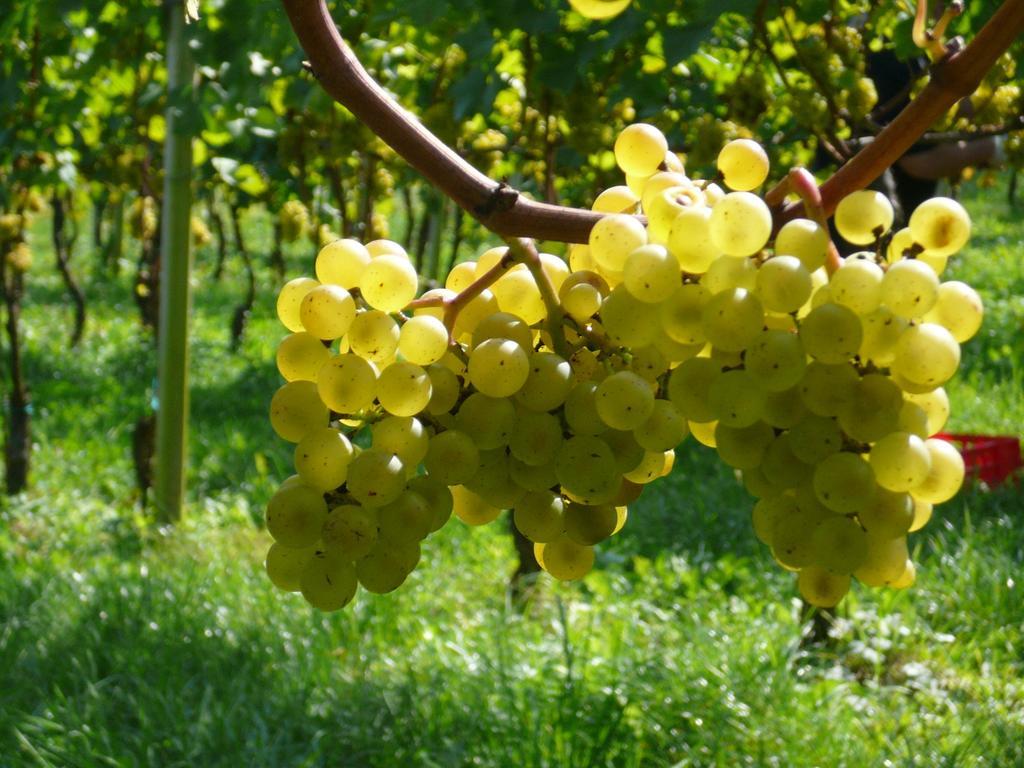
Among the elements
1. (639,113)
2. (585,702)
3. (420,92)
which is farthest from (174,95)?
(585,702)

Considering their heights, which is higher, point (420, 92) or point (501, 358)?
point (420, 92)

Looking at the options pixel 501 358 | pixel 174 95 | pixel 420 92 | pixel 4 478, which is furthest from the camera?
pixel 4 478

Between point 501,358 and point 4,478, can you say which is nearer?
point 501,358

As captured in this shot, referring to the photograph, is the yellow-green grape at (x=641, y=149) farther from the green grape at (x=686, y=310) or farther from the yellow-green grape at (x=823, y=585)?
the yellow-green grape at (x=823, y=585)

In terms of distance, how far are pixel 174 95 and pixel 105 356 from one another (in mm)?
4087

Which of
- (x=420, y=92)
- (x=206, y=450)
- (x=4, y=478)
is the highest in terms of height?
(x=420, y=92)

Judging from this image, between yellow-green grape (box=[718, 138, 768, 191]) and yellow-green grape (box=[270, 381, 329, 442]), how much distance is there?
24cm

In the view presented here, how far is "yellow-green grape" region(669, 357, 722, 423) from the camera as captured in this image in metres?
0.51

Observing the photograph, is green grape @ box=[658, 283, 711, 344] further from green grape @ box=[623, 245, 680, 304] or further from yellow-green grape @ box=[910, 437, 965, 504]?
yellow-green grape @ box=[910, 437, 965, 504]

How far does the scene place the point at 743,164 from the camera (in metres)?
0.56

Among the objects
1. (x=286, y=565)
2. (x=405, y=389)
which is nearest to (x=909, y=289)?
(x=405, y=389)

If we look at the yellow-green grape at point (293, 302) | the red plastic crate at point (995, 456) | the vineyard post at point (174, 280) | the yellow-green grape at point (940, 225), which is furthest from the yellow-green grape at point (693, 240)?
the red plastic crate at point (995, 456)

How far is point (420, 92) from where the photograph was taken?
378 centimetres

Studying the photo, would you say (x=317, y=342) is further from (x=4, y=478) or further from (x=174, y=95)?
(x=4, y=478)
